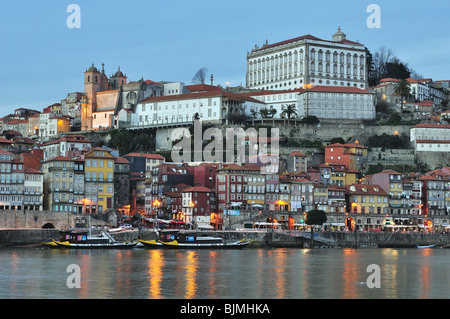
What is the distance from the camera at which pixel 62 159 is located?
80.2 metres

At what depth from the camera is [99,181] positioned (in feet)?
268

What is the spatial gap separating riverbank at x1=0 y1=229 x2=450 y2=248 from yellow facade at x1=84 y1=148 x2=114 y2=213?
8.38 m

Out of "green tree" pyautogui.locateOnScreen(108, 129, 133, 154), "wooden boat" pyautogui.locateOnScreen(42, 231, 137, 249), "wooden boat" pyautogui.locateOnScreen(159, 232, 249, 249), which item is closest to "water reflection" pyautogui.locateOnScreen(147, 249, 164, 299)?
"wooden boat" pyautogui.locateOnScreen(159, 232, 249, 249)

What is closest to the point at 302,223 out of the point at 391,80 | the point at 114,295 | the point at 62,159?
the point at 62,159

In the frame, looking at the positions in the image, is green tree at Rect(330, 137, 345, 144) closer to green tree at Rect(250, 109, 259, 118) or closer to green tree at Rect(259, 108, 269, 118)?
green tree at Rect(259, 108, 269, 118)

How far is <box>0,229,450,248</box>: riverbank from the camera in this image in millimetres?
70812

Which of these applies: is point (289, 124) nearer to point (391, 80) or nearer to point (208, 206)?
point (391, 80)

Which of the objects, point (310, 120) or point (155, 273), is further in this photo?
point (310, 120)

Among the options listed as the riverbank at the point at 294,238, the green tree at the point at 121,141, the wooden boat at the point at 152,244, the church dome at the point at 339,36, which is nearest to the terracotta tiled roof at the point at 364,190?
the riverbank at the point at 294,238

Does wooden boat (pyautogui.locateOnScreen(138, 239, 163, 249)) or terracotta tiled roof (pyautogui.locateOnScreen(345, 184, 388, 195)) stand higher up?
terracotta tiled roof (pyautogui.locateOnScreen(345, 184, 388, 195))

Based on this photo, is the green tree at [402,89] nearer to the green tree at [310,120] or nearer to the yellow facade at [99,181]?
the green tree at [310,120]

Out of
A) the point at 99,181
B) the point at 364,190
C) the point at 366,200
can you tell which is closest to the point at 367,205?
the point at 366,200

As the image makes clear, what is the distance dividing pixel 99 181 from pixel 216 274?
113ft

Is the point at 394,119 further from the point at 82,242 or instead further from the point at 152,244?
the point at 82,242
